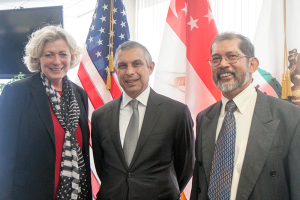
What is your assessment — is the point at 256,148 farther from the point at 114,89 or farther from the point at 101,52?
the point at 101,52

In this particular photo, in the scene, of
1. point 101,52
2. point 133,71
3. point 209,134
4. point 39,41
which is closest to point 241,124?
point 209,134

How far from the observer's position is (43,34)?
1.77 metres

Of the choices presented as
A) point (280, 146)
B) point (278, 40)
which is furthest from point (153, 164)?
point (278, 40)

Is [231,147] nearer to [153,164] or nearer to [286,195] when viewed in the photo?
[286,195]

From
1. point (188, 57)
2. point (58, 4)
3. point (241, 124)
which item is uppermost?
point (58, 4)

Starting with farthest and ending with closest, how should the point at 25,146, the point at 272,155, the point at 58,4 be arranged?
the point at 58,4, the point at 25,146, the point at 272,155

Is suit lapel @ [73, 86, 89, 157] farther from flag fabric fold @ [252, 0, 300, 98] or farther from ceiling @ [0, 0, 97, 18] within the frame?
ceiling @ [0, 0, 97, 18]

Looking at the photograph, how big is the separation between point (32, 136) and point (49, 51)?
0.63 m

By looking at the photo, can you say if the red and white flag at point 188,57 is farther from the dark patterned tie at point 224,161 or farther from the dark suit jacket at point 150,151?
the dark patterned tie at point 224,161

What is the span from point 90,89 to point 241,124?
1.92 metres

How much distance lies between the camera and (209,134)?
146 cm

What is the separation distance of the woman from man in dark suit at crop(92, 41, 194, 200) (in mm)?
187

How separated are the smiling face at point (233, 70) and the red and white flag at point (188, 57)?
949 millimetres

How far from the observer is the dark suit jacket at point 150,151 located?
5.08 feet
